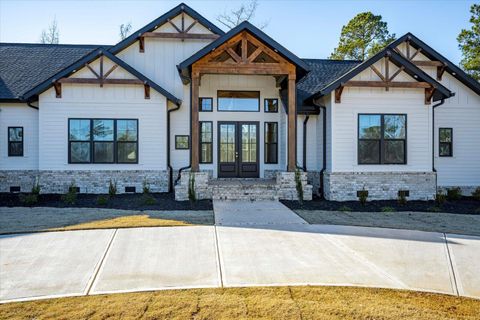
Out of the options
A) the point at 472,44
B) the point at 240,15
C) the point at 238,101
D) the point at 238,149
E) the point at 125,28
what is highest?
the point at 125,28

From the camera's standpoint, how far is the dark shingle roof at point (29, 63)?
1400 cm

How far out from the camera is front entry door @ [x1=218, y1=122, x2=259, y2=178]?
14.4m

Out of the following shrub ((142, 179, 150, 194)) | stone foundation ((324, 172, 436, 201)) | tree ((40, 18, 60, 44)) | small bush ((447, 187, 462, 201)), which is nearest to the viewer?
stone foundation ((324, 172, 436, 201))

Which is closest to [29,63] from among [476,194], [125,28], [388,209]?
[388,209]

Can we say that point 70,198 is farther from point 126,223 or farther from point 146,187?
point 126,223

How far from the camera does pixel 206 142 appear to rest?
47.0 feet

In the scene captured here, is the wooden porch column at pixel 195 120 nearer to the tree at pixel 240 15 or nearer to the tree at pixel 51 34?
the tree at pixel 240 15

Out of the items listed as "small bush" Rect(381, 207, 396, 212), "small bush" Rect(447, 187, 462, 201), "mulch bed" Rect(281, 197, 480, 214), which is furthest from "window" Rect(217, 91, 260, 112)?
"small bush" Rect(447, 187, 462, 201)

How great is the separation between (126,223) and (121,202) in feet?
11.7

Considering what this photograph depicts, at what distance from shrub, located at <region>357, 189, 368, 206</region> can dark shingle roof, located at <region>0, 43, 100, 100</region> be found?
1300cm

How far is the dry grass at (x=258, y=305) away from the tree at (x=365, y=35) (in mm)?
29763

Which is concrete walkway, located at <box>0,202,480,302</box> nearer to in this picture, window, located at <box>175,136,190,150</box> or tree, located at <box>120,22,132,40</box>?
window, located at <box>175,136,190,150</box>

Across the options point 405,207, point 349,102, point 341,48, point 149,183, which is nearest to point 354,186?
point 405,207

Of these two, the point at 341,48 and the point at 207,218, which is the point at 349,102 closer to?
the point at 207,218
